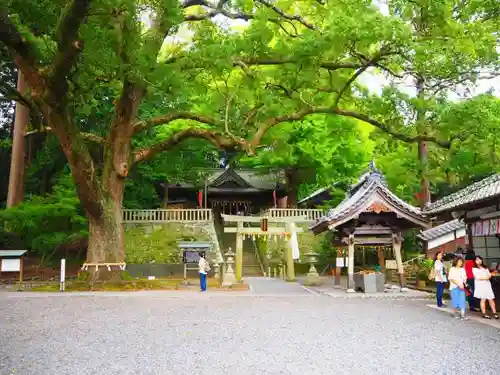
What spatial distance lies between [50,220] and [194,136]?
10791 millimetres

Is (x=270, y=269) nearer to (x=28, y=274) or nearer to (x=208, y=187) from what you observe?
(x=208, y=187)

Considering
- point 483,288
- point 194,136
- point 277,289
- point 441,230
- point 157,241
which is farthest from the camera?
point 157,241

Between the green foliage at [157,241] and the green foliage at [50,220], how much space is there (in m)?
2.89

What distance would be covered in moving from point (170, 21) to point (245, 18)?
5.32m

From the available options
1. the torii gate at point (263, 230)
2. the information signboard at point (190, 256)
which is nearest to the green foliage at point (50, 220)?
the information signboard at point (190, 256)

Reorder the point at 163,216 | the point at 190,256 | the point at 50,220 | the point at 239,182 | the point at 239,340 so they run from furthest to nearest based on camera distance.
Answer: the point at 239,182 → the point at 163,216 → the point at 50,220 → the point at 190,256 → the point at 239,340

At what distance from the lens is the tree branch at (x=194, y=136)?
15.1m

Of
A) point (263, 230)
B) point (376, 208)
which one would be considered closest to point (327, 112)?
point (376, 208)

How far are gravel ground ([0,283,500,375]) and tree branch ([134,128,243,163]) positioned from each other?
600cm

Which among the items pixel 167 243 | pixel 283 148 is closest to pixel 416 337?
pixel 283 148

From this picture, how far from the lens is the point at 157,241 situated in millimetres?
25250

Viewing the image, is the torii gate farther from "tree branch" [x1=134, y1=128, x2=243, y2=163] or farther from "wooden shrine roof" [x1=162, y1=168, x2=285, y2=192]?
"wooden shrine roof" [x1=162, y1=168, x2=285, y2=192]

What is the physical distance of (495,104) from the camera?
12.4 meters

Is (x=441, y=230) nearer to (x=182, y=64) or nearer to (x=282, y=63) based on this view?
(x=282, y=63)
